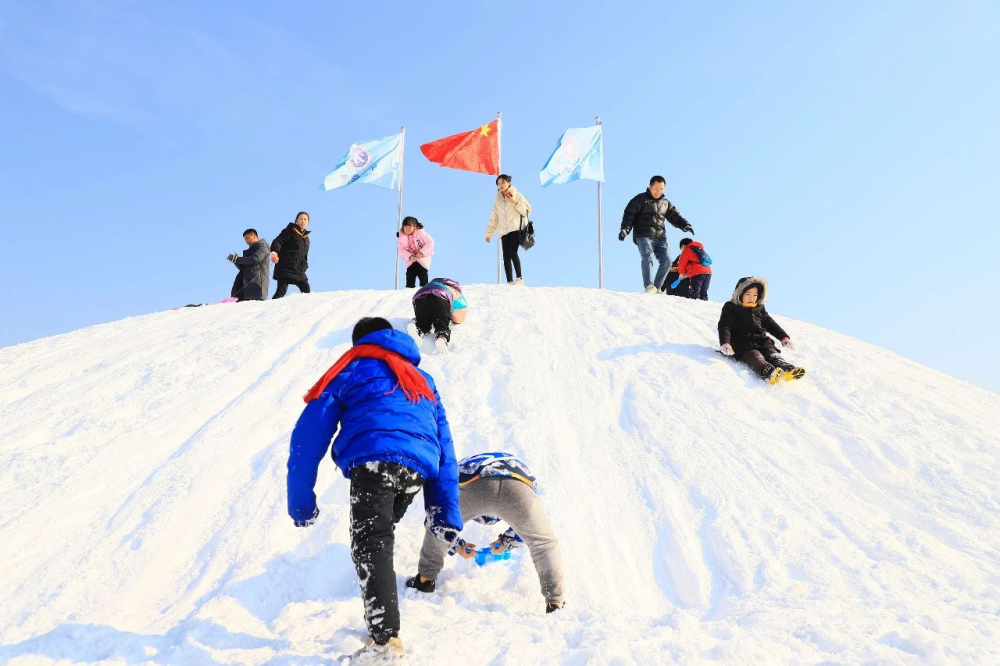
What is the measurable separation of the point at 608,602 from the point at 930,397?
15.3 ft

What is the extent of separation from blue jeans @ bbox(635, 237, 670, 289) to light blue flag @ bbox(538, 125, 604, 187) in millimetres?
4173

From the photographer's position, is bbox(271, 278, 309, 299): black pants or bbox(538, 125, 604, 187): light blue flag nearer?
bbox(271, 278, 309, 299): black pants

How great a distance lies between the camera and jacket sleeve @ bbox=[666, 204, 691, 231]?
9.76 m

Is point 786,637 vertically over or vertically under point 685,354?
under

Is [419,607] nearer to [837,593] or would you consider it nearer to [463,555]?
[463,555]

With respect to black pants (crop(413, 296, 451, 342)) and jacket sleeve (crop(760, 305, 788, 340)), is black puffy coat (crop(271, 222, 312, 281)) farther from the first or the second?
jacket sleeve (crop(760, 305, 788, 340))

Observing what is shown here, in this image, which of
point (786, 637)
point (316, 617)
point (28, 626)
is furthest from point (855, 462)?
point (28, 626)

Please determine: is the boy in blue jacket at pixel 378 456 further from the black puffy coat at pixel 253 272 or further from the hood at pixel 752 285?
the black puffy coat at pixel 253 272

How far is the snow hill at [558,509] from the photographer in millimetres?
2664

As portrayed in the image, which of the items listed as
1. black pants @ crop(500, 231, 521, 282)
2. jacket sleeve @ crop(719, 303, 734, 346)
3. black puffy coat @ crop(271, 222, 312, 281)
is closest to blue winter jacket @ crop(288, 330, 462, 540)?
jacket sleeve @ crop(719, 303, 734, 346)

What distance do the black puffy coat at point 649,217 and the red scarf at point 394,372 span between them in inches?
299

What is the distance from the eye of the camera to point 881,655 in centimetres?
237

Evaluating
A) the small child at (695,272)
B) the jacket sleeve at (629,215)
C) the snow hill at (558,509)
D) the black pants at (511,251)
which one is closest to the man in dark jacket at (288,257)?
the snow hill at (558,509)

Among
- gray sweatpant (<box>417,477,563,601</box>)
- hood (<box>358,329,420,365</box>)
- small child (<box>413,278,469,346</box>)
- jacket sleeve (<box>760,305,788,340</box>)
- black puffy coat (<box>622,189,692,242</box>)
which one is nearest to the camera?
hood (<box>358,329,420,365</box>)
